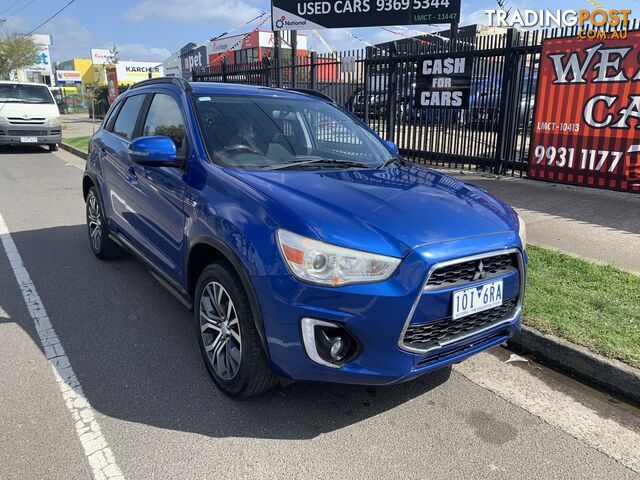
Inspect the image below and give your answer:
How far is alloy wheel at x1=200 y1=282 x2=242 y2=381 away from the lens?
2857 mm

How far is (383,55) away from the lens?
11.1 meters

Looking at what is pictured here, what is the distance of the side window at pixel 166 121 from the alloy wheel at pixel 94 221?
147 cm

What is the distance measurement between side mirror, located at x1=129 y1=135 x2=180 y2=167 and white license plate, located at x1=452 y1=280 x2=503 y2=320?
79.4 inches

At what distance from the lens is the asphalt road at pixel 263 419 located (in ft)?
8.14

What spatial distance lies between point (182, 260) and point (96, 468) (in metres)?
1.31

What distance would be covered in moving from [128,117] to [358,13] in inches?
381

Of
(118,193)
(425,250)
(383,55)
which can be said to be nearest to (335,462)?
(425,250)

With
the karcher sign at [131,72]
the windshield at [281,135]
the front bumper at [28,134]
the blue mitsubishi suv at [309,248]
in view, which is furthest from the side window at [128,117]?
the karcher sign at [131,72]

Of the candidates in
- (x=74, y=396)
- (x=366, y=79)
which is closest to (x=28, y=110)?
(x=366, y=79)

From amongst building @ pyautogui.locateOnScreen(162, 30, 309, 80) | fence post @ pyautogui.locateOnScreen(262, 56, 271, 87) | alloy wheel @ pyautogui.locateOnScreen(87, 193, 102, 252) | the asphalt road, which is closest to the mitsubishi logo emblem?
the asphalt road

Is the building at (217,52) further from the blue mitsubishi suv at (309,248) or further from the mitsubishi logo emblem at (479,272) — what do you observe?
the mitsubishi logo emblem at (479,272)

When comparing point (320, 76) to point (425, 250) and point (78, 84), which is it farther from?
point (78, 84)

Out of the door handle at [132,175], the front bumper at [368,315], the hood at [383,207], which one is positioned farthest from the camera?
the door handle at [132,175]

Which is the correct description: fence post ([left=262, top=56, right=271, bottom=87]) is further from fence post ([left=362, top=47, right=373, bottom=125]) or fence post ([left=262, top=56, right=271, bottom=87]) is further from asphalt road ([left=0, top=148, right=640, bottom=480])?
asphalt road ([left=0, top=148, right=640, bottom=480])
